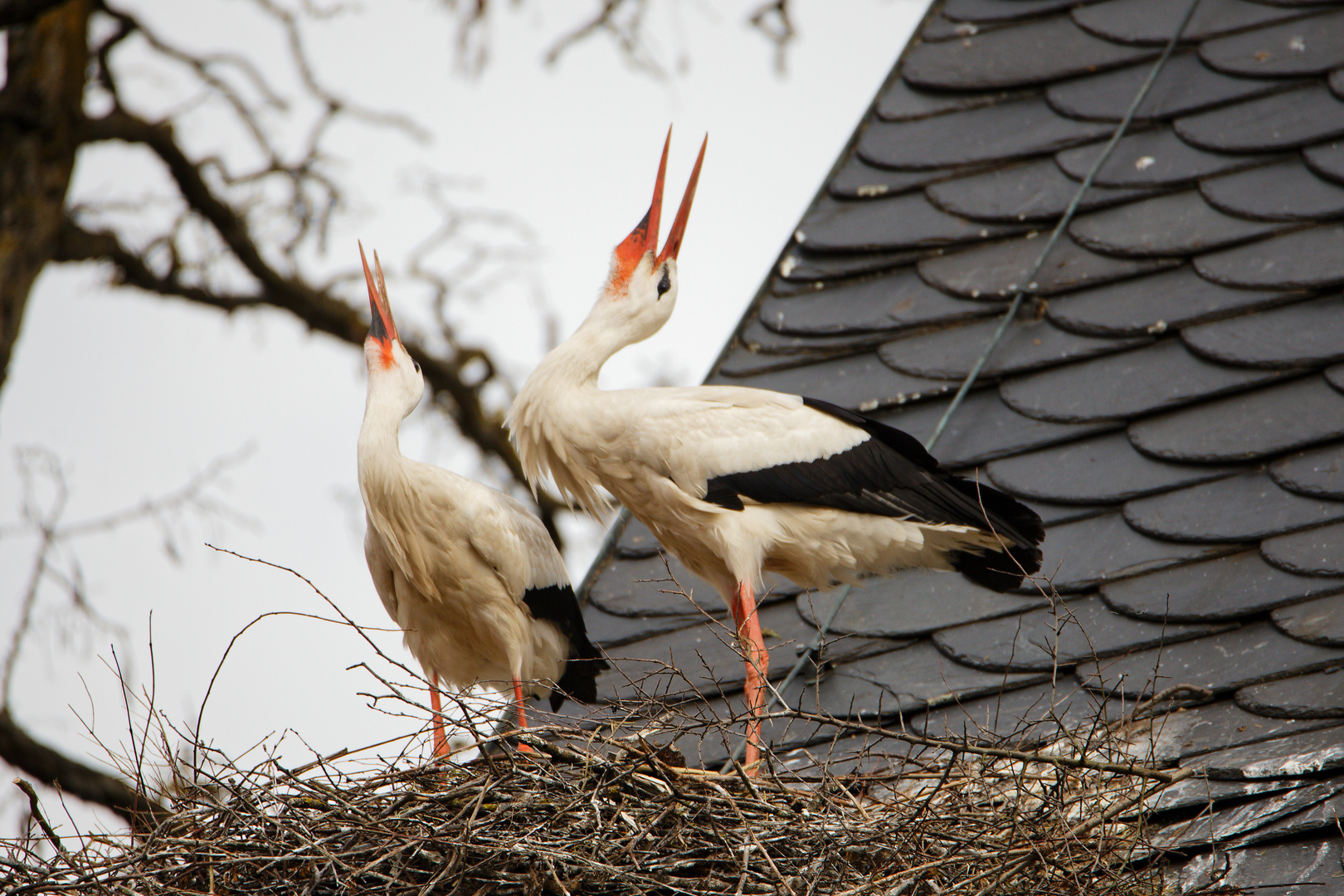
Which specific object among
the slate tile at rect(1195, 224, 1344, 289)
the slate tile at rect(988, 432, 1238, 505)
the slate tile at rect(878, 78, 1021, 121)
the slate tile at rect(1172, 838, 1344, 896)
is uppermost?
the slate tile at rect(878, 78, 1021, 121)

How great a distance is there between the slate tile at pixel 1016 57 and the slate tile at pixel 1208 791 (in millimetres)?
2682

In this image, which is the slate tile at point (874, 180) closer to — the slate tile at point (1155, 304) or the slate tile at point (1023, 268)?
the slate tile at point (1023, 268)

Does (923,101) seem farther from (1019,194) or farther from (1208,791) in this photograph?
(1208,791)

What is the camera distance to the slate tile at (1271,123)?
3904 mm

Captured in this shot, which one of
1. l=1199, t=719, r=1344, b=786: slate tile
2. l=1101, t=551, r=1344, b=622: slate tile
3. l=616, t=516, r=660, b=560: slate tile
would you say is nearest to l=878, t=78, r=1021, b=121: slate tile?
l=616, t=516, r=660, b=560: slate tile

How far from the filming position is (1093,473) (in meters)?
3.42

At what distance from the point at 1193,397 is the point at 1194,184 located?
2.84 feet

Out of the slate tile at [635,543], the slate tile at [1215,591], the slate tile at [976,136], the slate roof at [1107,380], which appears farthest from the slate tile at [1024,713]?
the slate tile at [976,136]

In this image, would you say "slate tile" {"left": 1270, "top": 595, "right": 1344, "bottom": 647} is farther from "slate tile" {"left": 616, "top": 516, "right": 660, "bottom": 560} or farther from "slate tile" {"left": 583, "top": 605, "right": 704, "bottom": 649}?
"slate tile" {"left": 616, "top": 516, "right": 660, "bottom": 560}

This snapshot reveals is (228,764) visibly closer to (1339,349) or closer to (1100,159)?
(1339,349)

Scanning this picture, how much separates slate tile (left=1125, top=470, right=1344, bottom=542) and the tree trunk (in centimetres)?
600

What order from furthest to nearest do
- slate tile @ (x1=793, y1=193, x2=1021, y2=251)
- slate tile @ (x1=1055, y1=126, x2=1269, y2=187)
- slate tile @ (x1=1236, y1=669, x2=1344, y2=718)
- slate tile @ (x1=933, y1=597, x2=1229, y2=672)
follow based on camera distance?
slate tile @ (x1=793, y1=193, x2=1021, y2=251) < slate tile @ (x1=1055, y1=126, x2=1269, y2=187) < slate tile @ (x1=933, y1=597, x2=1229, y2=672) < slate tile @ (x1=1236, y1=669, x2=1344, y2=718)

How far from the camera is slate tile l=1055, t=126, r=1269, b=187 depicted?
397 centimetres

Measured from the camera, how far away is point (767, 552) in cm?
352
